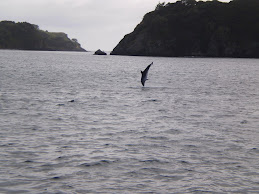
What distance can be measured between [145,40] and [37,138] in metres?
183

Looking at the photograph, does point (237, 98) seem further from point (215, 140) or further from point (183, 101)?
point (215, 140)

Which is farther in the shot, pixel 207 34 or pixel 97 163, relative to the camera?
pixel 207 34

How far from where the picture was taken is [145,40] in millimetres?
193875

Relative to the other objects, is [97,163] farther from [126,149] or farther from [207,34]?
[207,34]

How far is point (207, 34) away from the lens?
612 ft

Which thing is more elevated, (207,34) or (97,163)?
(207,34)

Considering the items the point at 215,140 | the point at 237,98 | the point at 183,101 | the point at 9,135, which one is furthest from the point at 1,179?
the point at 237,98

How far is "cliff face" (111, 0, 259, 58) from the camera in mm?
178125

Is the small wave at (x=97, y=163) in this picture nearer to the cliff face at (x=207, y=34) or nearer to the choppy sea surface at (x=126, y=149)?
the choppy sea surface at (x=126, y=149)

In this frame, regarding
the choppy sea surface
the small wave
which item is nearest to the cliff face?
the choppy sea surface

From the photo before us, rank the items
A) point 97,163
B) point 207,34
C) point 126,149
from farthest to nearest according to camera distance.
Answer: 1. point 207,34
2. point 126,149
3. point 97,163

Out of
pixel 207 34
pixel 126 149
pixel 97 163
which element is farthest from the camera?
pixel 207 34

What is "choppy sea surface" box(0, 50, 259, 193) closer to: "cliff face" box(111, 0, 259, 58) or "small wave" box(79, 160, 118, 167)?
"small wave" box(79, 160, 118, 167)

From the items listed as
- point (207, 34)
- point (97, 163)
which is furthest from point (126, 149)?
point (207, 34)
